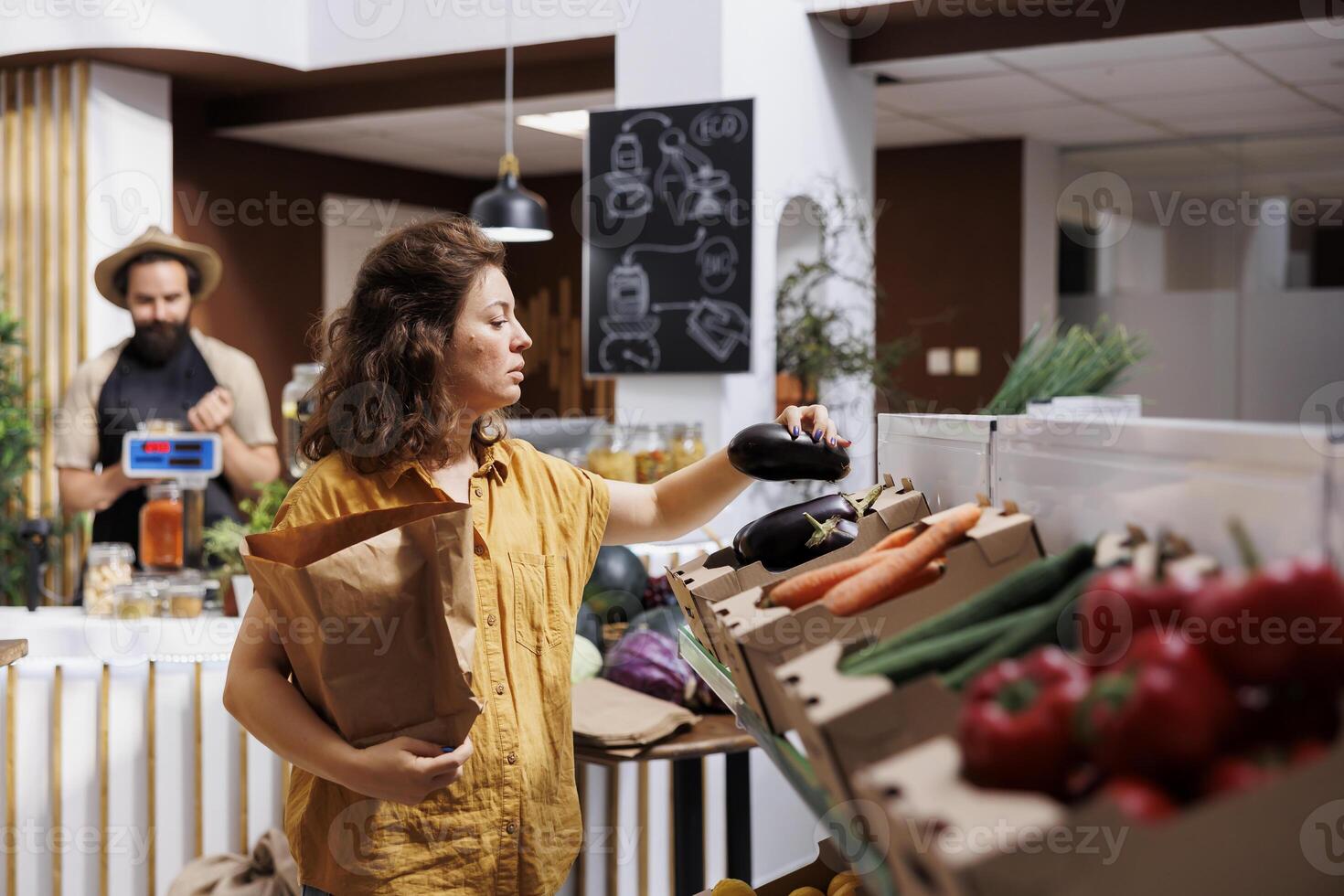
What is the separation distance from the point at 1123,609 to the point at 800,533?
0.66 m

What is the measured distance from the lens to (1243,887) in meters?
0.71

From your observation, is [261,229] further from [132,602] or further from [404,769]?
[404,769]

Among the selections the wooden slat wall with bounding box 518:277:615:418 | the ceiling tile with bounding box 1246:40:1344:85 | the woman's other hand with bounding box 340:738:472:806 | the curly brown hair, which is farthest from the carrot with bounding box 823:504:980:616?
the wooden slat wall with bounding box 518:277:615:418

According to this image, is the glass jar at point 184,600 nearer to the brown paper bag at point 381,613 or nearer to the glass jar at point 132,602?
the glass jar at point 132,602

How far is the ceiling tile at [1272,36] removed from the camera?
15.2 ft

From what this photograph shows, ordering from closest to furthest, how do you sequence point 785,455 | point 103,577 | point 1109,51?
point 785,455
point 103,577
point 1109,51

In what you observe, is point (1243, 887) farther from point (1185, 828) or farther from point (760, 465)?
point (760, 465)

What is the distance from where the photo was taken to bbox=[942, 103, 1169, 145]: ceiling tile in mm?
6383

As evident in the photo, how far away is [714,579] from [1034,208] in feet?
20.9

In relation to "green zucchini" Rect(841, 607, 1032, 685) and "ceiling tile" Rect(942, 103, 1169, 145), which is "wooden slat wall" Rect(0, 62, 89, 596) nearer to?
"ceiling tile" Rect(942, 103, 1169, 145)

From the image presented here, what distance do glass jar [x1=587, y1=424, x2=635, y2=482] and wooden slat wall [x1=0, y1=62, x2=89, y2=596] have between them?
319cm

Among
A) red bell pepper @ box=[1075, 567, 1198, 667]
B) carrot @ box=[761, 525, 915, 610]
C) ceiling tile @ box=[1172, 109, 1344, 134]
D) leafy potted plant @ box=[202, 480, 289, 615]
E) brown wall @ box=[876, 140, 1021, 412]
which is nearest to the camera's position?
red bell pepper @ box=[1075, 567, 1198, 667]

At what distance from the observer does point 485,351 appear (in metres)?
1.63

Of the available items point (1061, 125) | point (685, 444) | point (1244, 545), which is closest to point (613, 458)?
point (685, 444)
